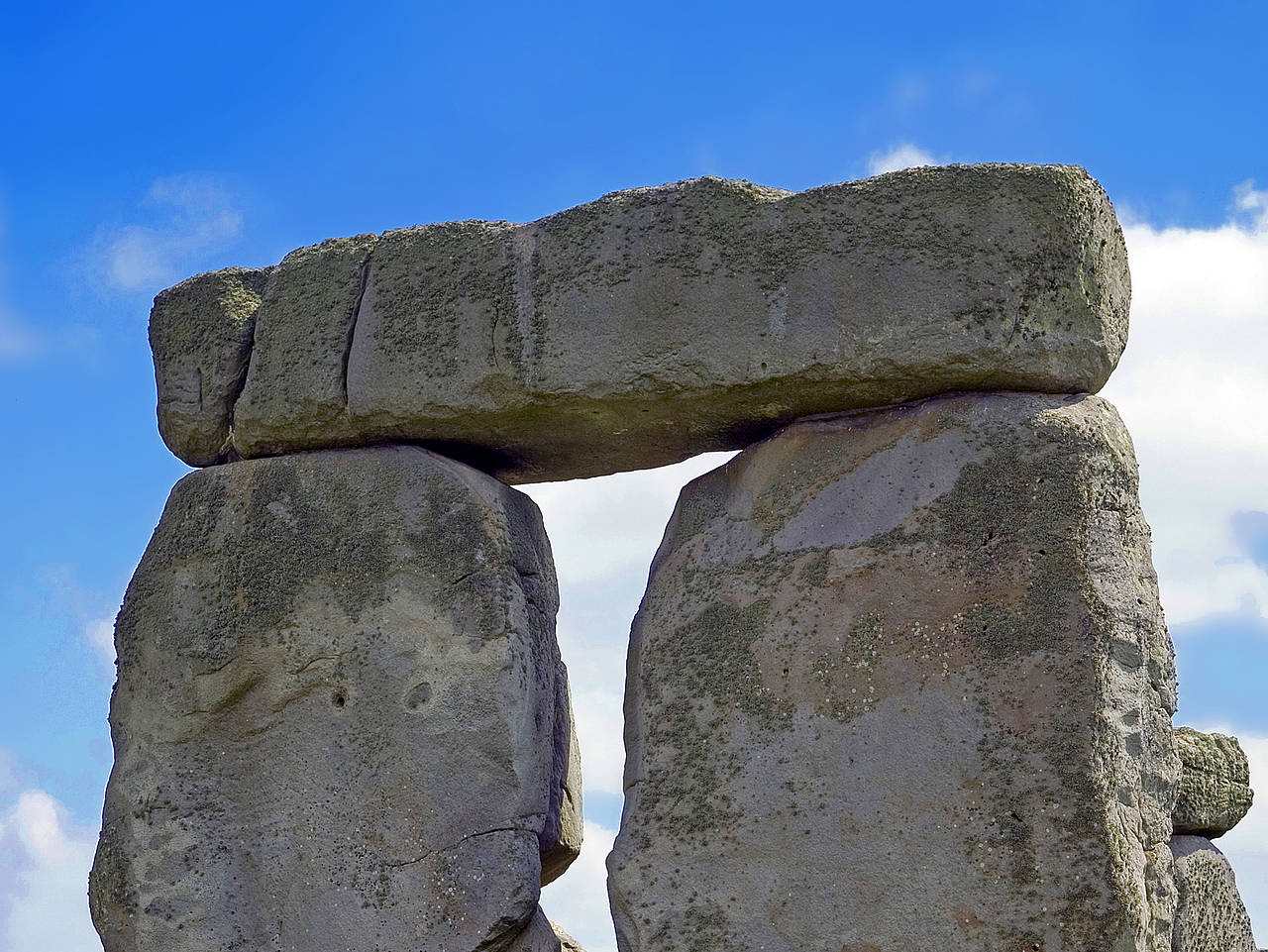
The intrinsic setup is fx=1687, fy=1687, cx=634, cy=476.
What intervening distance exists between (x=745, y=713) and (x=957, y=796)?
0.53m

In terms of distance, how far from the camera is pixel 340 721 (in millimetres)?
4215

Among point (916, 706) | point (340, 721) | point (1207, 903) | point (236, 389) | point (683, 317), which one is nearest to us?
point (916, 706)

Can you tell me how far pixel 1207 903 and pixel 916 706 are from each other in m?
0.89

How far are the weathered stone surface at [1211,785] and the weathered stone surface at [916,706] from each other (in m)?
0.35

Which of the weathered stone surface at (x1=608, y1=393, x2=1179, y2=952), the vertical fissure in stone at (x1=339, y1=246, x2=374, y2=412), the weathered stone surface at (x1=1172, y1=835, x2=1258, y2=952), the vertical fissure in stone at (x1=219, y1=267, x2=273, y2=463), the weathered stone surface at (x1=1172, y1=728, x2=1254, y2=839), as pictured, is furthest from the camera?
the vertical fissure in stone at (x1=219, y1=267, x2=273, y2=463)

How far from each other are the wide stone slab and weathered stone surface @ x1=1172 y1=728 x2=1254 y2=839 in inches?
37.8

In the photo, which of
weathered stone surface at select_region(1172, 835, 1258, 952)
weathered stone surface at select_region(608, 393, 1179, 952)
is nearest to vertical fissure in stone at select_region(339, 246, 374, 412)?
weathered stone surface at select_region(608, 393, 1179, 952)

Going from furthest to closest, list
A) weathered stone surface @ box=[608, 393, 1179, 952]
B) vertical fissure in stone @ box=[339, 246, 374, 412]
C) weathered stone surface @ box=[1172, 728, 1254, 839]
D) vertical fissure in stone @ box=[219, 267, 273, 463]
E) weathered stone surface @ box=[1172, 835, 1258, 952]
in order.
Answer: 1. vertical fissure in stone @ box=[219, 267, 273, 463]
2. vertical fissure in stone @ box=[339, 246, 374, 412]
3. weathered stone surface @ box=[1172, 728, 1254, 839]
4. weathered stone surface @ box=[1172, 835, 1258, 952]
5. weathered stone surface @ box=[608, 393, 1179, 952]

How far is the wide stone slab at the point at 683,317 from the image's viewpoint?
390 cm

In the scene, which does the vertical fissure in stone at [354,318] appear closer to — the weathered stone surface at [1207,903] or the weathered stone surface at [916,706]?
the weathered stone surface at [916,706]

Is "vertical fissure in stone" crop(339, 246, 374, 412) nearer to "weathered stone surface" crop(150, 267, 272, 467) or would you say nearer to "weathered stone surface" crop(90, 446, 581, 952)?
"weathered stone surface" crop(90, 446, 581, 952)

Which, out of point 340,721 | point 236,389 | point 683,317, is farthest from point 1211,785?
point 236,389

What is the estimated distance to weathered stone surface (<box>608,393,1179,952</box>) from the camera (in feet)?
11.8

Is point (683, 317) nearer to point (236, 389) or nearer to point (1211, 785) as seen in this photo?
point (236, 389)
